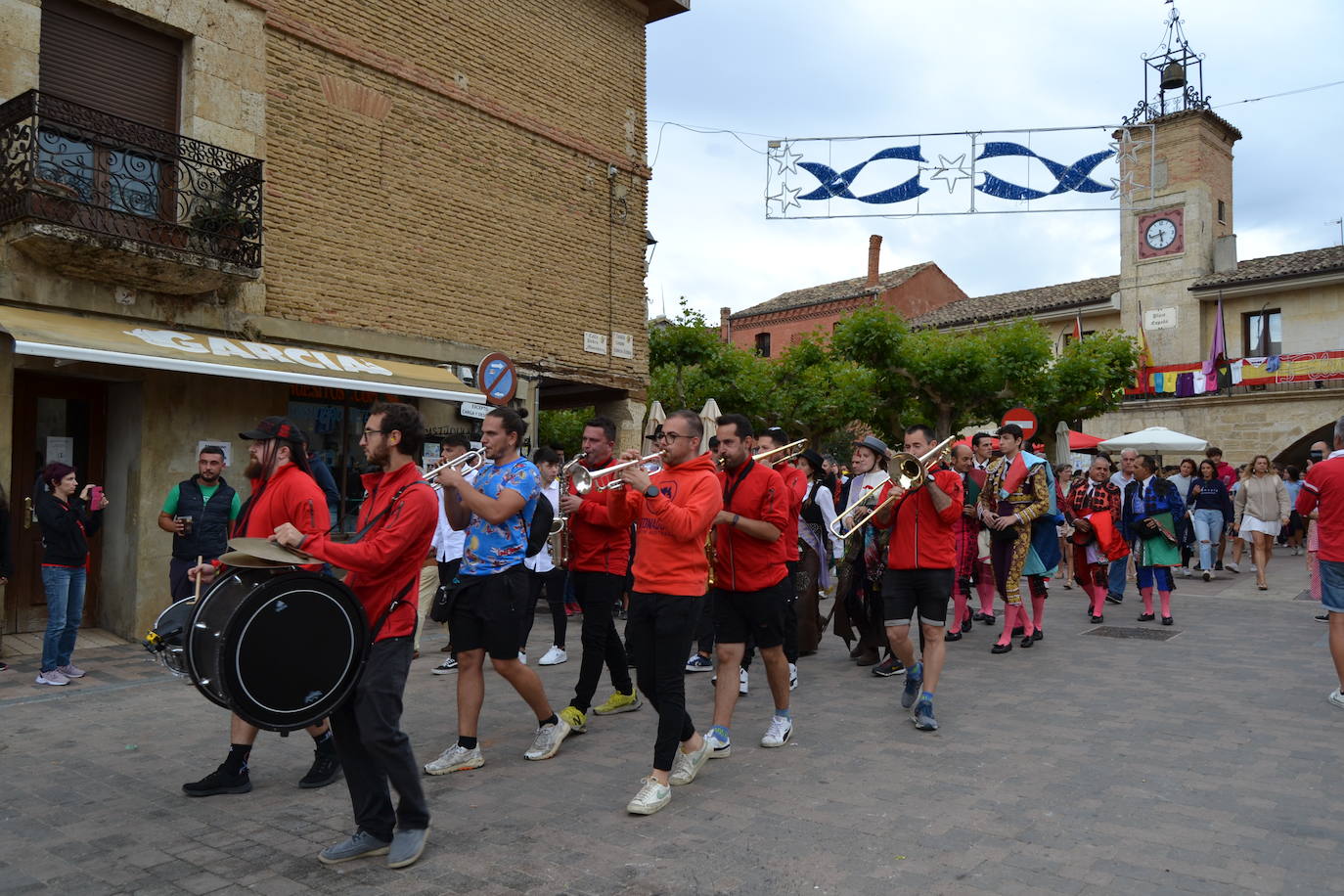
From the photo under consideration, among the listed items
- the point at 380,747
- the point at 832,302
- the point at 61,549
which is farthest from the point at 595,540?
the point at 832,302

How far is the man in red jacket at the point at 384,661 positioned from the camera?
154 inches

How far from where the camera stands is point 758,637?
551 cm

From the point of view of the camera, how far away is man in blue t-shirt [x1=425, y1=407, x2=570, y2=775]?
201 inches

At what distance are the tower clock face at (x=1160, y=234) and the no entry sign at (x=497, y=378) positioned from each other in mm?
28612

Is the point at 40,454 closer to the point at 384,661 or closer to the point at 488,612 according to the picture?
the point at 488,612

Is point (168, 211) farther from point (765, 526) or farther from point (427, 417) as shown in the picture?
point (765, 526)

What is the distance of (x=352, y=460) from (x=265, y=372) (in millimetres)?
Result: 2717

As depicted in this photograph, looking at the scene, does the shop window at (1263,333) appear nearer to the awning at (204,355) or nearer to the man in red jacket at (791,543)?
the awning at (204,355)

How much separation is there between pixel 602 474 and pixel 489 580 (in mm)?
841

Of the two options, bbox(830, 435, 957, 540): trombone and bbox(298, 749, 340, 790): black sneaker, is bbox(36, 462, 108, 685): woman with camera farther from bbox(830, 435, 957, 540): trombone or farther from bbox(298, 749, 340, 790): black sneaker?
bbox(830, 435, 957, 540): trombone

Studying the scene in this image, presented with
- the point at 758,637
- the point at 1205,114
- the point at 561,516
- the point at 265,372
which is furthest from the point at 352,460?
the point at 1205,114

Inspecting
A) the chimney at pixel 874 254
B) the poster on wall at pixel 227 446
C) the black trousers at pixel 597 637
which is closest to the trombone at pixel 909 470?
the black trousers at pixel 597 637

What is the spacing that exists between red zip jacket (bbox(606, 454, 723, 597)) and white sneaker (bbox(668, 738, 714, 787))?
86 cm

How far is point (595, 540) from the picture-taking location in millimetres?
6559
